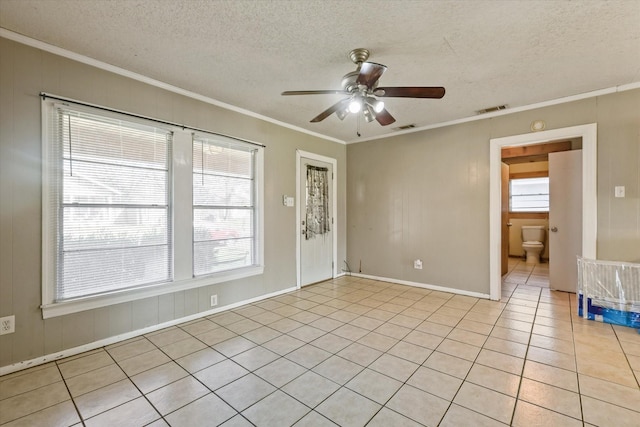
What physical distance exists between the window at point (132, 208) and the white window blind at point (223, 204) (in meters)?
0.01

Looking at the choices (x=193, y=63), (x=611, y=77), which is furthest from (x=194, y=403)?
(x=611, y=77)

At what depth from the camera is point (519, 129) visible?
3.79 m

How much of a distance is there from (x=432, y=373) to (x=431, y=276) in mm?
2536

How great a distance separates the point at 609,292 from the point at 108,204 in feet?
17.3

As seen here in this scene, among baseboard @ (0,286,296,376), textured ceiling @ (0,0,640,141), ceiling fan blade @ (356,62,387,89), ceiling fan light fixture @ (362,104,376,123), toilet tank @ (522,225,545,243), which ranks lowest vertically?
baseboard @ (0,286,296,376)

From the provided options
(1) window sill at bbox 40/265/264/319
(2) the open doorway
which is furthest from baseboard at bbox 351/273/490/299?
(1) window sill at bbox 40/265/264/319

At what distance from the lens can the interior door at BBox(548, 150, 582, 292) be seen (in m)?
4.25

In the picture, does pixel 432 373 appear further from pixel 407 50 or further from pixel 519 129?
pixel 519 129

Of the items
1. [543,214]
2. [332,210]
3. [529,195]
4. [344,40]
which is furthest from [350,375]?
[529,195]

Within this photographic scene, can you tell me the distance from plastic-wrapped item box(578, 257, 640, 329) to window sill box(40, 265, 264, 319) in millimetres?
3967

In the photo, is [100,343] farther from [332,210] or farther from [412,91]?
[332,210]

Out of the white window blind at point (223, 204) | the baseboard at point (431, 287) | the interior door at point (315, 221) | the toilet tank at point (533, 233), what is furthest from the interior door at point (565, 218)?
the white window blind at point (223, 204)

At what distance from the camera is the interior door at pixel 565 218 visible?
14.0 feet

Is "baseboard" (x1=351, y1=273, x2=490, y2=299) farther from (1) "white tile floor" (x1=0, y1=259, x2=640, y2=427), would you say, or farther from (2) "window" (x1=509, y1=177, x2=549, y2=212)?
Answer: (2) "window" (x1=509, y1=177, x2=549, y2=212)
